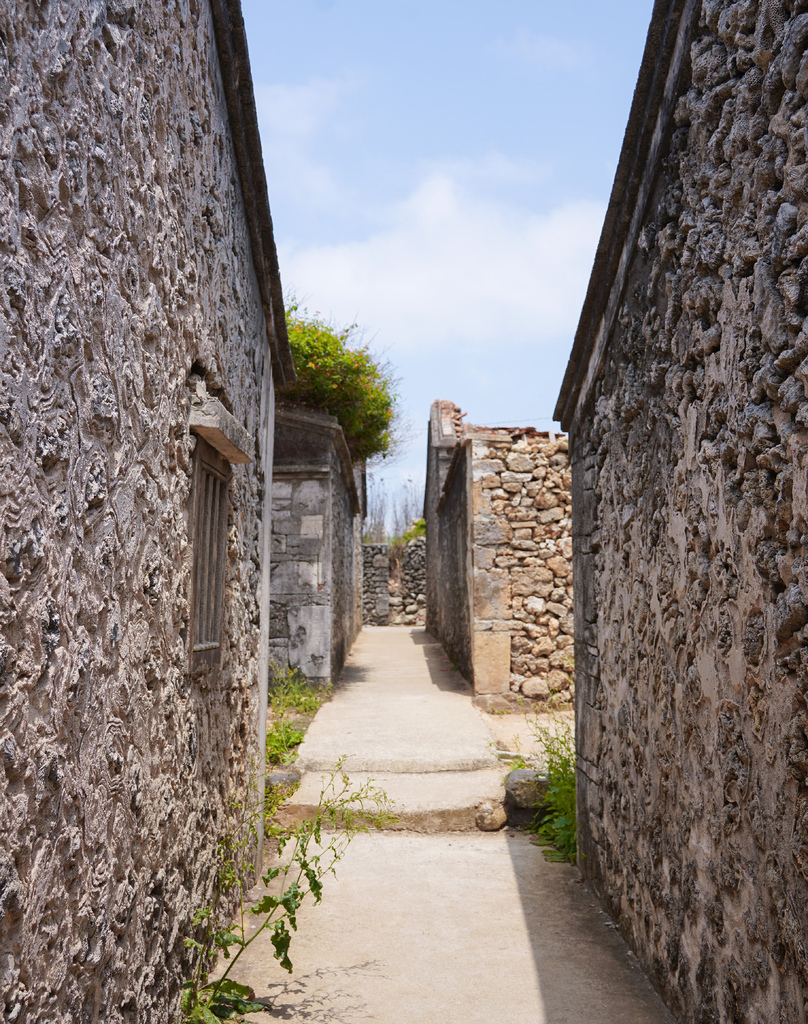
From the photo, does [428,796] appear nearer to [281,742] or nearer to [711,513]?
[281,742]

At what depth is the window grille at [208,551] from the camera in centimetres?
300

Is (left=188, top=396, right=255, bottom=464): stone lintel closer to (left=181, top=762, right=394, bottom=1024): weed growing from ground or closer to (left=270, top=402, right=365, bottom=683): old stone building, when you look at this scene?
(left=181, top=762, right=394, bottom=1024): weed growing from ground

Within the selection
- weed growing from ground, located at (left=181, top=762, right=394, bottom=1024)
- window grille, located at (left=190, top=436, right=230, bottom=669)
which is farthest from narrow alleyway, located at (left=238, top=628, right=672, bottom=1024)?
window grille, located at (left=190, top=436, right=230, bottom=669)

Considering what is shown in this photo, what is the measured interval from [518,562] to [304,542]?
7.70ft

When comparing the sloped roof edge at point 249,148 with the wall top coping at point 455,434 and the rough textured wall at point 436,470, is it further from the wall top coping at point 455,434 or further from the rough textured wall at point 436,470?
the rough textured wall at point 436,470

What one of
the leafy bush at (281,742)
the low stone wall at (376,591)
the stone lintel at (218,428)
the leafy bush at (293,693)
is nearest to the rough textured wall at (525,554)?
the leafy bush at (293,693)

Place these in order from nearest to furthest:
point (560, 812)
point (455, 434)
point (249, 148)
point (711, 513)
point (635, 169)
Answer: point (711, 513) < point (635, 169) < point (249, 148) < point (560, 812) < point (455, 434)

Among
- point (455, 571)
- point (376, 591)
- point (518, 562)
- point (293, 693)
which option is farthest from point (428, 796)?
point (376, 591)

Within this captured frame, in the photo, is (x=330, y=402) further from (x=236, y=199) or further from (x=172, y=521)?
(x=172, y=521)

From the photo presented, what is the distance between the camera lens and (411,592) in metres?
24.0

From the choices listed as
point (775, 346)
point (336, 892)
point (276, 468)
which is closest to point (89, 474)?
point (775, 346)

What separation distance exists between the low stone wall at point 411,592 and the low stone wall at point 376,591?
0.33m

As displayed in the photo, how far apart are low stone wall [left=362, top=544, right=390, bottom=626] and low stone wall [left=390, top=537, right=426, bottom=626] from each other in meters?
0.33

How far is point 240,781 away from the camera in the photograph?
3959mm
